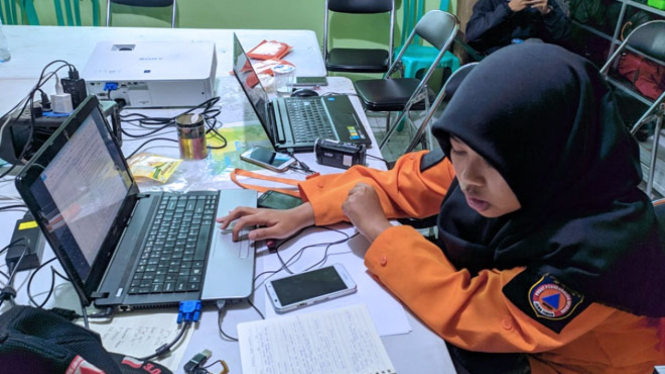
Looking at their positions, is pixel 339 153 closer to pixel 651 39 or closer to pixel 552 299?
pixel 552 299

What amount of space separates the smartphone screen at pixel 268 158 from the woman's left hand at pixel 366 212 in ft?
0.92

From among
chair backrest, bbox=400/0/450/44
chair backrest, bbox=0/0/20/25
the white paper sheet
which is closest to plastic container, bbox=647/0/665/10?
chair backrest, bbox=400/0/450/44

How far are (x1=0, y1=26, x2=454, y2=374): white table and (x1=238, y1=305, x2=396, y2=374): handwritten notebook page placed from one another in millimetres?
26

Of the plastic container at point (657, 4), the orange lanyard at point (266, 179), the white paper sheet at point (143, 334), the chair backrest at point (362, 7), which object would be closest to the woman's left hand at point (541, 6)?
the plastic container at point (657, 4)

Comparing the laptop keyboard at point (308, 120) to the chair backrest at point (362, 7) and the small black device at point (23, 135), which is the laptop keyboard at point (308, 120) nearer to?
the small black device at point (23, 135)

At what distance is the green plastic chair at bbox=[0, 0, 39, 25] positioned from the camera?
2965 millimetres

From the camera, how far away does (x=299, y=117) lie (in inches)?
58.0

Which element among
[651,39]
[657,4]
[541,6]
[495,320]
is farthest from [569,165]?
[541,6]

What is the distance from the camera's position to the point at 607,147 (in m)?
0.70

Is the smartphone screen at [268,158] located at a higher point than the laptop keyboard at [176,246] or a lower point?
lower

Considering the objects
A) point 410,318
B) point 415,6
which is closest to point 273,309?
point 410,318

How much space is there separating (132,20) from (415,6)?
6.18 feet

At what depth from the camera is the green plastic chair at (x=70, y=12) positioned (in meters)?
2.98

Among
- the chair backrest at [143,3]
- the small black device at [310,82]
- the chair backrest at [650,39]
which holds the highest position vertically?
the chair backrest at [650,39]
